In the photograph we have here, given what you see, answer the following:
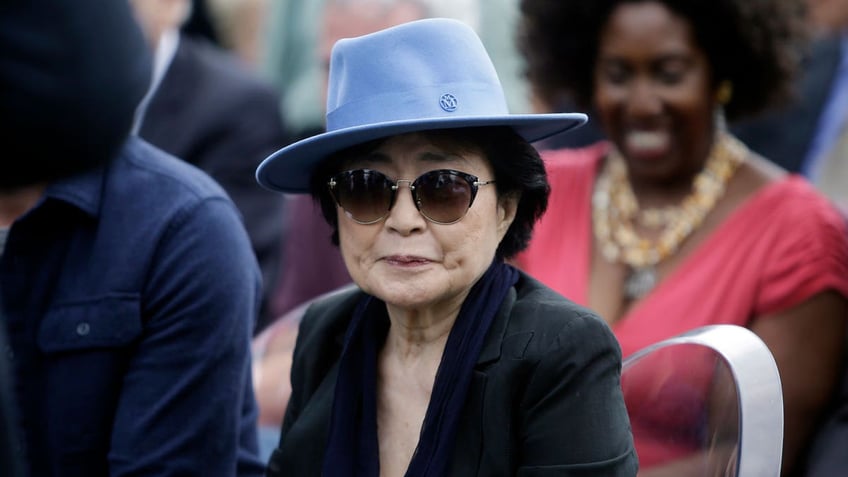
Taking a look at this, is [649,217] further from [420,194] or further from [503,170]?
[420,194]

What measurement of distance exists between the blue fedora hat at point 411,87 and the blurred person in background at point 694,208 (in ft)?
4.40

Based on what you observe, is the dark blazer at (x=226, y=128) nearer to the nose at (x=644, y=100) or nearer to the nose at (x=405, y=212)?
the nose at (x=644, y=100)

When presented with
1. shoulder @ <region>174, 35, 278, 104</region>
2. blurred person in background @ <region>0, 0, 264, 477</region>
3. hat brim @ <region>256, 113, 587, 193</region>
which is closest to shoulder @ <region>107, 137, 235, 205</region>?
blurred person in background @ <region>0, 0, 264, 477</region>

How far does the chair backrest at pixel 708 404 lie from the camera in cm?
235

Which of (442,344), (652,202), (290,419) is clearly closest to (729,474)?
(442,344)

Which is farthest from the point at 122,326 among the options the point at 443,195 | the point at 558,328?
the point at 558,328

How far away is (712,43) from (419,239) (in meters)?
2.09

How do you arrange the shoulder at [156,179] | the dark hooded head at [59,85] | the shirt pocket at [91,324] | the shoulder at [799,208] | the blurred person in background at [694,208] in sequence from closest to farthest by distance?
the dark hooded head at [59,85]
the shirt pocket at [91,324]
the shoulder at [156,179]
the blurred person in background at [694,208]
the shoulder at [799,208]

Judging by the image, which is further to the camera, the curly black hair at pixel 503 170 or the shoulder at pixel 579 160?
the shoulder at pixel 579 160

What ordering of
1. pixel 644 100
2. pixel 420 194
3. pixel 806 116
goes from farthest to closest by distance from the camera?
pixel 806 116
pixel 644 100
pixel 420 194

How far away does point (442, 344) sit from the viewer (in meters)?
2.49

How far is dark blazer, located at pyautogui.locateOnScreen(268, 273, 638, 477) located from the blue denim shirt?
2.20ft

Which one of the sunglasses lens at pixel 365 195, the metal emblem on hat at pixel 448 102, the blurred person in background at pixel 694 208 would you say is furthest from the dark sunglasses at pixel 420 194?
the blurred person in background at pixel 694 208

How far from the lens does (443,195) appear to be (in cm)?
237
